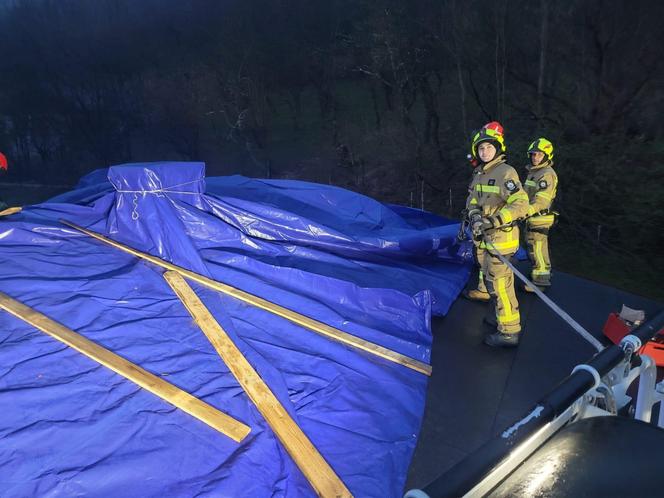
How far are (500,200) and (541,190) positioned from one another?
3.55ft

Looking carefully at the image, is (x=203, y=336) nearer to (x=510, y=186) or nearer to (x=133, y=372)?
(x=133, y=372)

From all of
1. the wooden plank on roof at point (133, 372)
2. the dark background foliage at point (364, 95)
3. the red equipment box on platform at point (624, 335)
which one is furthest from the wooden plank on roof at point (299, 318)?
the dark background foliage at point (364, 95)

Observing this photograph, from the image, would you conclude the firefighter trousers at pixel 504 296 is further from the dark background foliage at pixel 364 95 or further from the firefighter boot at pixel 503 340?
the dark background foliage at pixel 364 95

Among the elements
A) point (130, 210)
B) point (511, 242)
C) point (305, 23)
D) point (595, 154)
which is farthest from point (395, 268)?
point (305, 23)

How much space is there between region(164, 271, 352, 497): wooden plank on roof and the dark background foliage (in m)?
5.25

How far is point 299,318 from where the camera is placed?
364cm

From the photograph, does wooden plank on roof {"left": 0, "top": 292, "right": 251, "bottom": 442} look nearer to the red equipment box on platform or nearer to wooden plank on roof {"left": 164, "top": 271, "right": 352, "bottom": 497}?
wooden plank on roof {"left": 164, "top": 271, "right": 352, "bottom": 497}

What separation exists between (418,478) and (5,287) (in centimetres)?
337

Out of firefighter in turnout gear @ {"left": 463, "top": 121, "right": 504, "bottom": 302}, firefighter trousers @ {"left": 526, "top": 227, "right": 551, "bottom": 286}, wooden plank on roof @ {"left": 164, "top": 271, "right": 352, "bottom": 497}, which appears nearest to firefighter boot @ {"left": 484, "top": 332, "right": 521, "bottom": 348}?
firefighter in turnout gear @ {"left": 463, "top": 121, "right": 504, "bottom": 302}

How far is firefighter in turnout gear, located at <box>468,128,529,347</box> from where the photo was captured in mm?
3711

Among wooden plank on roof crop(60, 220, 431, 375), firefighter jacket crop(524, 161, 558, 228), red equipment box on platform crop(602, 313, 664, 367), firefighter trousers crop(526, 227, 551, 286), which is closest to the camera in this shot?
red equipment box on platform crop(602, 313, 664, 367)

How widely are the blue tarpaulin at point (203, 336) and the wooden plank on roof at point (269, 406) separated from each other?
5 centimetres

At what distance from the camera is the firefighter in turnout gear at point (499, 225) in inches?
146

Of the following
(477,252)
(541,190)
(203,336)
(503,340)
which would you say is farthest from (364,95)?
(203,336)
